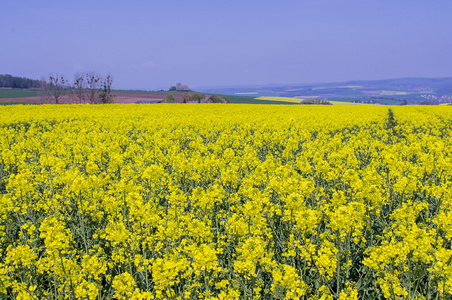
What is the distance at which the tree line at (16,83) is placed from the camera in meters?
134

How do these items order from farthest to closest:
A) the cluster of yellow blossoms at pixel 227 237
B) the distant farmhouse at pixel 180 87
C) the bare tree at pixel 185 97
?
the distant farmhouse at pixel 180 87 < the bare tree at pixel 185 97 < the cluster of yellow blossoms at pixel 227 237

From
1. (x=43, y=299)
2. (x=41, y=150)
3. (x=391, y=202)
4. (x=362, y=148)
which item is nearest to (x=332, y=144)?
(x=362, y=148)

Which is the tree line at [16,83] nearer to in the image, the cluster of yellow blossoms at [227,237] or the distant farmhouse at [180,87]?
the distant farmhouse at [180,87]

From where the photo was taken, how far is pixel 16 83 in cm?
13500

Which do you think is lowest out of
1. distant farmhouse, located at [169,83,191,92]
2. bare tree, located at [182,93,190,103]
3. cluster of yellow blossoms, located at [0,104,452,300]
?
cluster of yellow blossoms, located at [0,104,452,300]

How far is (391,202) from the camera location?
22.9 ft

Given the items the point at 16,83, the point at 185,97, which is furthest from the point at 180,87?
the point at 16,83

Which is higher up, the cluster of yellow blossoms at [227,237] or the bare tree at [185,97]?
the bare tree at [185,97]

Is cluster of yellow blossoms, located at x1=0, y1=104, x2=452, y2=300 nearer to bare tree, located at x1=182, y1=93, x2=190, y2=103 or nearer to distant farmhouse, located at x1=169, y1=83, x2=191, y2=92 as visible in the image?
bare tree, located at x1=182, y1=93, x2=190, y2=103

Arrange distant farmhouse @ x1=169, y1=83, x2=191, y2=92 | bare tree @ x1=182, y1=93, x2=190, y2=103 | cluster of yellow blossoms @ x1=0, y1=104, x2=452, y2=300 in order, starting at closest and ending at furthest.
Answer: cluster of yellow blossoms @ x1=0, y1=104, x2=452, y2=300 < bare tree @ x1=182, y1=93, x2=190, y2=103 < distant farmhouse @ x1=169, y1=83, x2=191, y2=92

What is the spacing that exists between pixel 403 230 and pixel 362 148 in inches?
381

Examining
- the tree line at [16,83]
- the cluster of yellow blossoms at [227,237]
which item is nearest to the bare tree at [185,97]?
the cluster of yellow blossoms at [227,237]

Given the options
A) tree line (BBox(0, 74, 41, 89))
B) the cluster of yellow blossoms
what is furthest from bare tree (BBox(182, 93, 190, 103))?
tree line (BBox(0, 74, 41, 89))

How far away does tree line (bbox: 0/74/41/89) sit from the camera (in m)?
134
